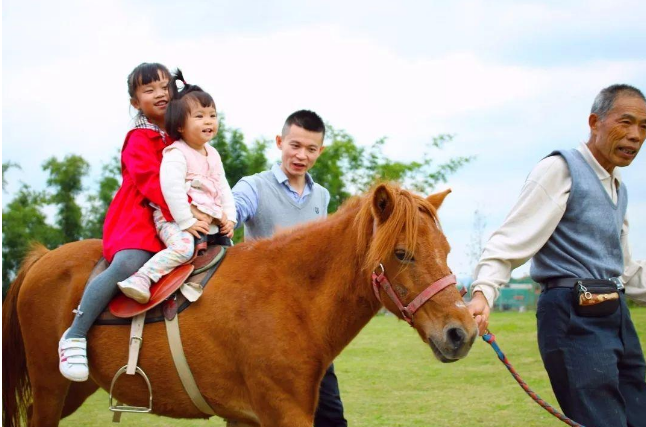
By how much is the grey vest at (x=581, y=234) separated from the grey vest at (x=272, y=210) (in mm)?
1751

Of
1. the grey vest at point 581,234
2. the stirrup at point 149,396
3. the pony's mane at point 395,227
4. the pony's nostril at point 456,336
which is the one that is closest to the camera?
the pony's nostril at point 456,336

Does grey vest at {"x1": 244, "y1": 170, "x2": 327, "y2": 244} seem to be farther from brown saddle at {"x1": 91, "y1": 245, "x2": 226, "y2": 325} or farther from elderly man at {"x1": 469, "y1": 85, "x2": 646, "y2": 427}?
elderly man at {"x1": 469, "y1": 85, "x2": 646, "y2": 427}

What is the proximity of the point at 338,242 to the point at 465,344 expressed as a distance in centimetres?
99

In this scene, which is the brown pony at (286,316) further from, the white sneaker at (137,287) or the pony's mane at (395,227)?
the white sneaker at (137,287)

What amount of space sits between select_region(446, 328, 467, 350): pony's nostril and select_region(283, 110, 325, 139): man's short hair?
2.16 m

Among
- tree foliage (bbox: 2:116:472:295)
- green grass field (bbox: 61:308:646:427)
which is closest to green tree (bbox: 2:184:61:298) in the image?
tree foliage (bbox: 2:116:472:295)

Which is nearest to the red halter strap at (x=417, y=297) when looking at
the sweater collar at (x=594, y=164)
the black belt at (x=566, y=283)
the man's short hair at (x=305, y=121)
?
the black belt at (x=566, y=283)

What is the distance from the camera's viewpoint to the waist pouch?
3.85 metres

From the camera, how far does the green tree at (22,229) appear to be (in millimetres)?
35562

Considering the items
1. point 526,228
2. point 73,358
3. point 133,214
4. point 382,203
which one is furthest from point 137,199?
point 526,228

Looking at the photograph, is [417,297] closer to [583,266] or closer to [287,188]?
[583,266]

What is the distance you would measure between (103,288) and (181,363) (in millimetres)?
634

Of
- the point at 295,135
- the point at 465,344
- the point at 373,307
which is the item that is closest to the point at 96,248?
the point at 295,135

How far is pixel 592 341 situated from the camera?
3.86 meters
